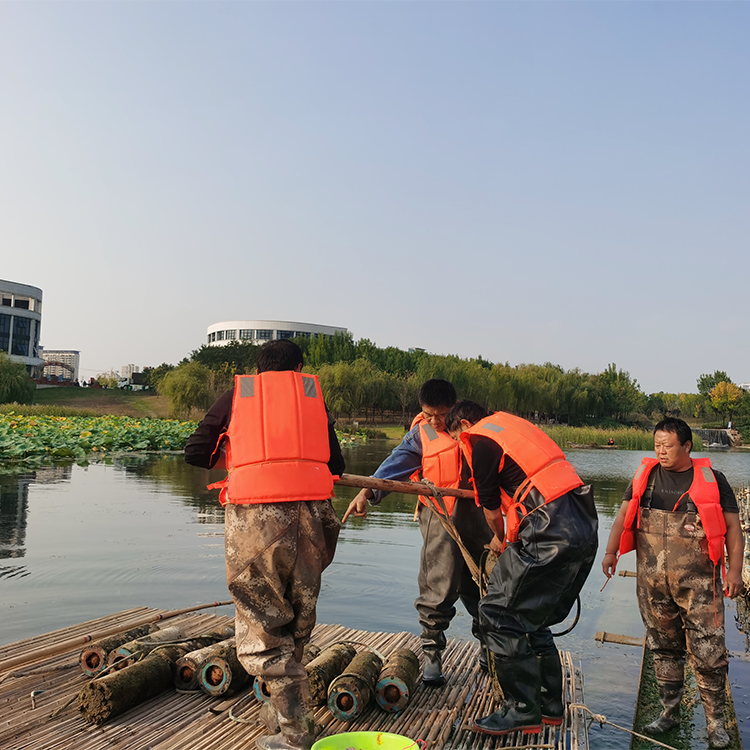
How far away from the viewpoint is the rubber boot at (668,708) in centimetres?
456

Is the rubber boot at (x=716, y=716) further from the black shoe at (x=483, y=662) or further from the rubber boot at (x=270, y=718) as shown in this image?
the rubber boot at (x=270, y=718)

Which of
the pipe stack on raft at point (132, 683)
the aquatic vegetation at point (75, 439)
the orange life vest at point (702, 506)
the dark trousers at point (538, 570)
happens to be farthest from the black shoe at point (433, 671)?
the aquatic vegetation at point (75, 439)

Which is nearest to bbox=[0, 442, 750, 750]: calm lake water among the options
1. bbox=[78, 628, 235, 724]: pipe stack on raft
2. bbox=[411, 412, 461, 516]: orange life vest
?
bbox=[411, 412, 461, 516]: orange life vest

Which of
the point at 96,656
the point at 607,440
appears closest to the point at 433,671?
the point at 96,656

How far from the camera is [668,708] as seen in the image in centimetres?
459

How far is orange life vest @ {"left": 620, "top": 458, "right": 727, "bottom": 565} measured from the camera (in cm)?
425

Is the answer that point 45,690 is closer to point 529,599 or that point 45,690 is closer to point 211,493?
point 529,599

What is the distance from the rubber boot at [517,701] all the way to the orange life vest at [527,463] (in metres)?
0.70

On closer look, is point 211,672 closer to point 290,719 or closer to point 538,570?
point 290,719

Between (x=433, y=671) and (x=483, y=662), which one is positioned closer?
(x=433, y=671)

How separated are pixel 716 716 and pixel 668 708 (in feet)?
1.13

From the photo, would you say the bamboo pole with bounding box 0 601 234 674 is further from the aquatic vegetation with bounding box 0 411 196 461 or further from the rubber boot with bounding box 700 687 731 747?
the aquatic vegetation with bounding box 0 411 196 461

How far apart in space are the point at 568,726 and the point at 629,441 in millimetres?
48324

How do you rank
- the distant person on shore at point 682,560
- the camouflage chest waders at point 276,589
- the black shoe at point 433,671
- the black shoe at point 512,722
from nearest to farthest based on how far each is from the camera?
the camouflage chest waders at point 276,589 < the black shoe at point 512,722 < the distant person on shore at point 682,560 < the black shoe at point 433,671
